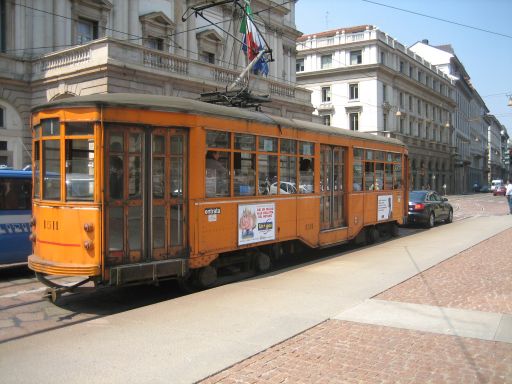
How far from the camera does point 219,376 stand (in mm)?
4613

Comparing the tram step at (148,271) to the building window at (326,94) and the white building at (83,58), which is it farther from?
the building window at (326,94)

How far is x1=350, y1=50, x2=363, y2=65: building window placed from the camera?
5799 cm

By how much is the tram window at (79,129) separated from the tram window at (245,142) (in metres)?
2.62

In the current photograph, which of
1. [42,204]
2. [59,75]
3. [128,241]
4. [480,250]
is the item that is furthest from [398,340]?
[59,75]

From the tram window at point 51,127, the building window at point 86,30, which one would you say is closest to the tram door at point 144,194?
the tram window at point 51,127

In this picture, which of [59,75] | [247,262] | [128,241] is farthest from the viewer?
[59,75]

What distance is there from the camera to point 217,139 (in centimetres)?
859

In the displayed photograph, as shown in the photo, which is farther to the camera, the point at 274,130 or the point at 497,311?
the point at 274,130

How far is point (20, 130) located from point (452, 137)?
73.2m

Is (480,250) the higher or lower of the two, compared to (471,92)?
lower

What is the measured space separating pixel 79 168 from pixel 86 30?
20866mm

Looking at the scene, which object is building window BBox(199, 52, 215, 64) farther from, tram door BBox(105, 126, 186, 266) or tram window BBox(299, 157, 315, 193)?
tram door BBox(105, 126, 186, 266)

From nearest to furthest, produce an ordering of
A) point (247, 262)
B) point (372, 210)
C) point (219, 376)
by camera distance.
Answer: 1. point (219, 376)
2. point (247, 262)
3. point (372, 210)

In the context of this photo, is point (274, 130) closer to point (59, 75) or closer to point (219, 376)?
point (219, 376)
